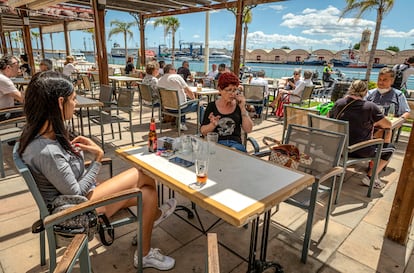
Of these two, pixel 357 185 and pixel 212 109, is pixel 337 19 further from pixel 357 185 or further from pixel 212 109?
pixel 212 109

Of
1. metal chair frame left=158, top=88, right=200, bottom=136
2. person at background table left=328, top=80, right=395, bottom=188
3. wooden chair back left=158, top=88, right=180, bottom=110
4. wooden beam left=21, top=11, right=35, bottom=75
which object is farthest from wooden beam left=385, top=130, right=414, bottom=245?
wooden beam left=21, top=11, right=35, bottom=75

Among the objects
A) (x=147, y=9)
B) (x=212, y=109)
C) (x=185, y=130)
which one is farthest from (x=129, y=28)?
(x=212, y=109)

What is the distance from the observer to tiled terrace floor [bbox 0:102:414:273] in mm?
1703

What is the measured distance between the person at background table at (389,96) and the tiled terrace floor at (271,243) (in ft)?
4.85

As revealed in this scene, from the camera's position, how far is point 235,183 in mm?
1313

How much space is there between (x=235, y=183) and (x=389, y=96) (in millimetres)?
3269

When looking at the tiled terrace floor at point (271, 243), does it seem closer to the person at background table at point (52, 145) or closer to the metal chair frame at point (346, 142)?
the metal chair frame at point (346, 142)

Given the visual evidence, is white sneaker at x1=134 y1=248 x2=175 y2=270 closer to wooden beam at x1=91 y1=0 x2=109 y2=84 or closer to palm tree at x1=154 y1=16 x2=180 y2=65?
wooden beam at x1=91 y1=0 x2=109 y2=84

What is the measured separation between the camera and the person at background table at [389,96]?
331 centimetres

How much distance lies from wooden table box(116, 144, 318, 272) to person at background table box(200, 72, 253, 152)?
2.06 feet

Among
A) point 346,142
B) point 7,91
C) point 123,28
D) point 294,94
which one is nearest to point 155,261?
point 346,142

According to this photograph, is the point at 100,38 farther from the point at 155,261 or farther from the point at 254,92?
the point at 155,261

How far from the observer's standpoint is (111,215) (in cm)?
151

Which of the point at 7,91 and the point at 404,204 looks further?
the point at 7,91
